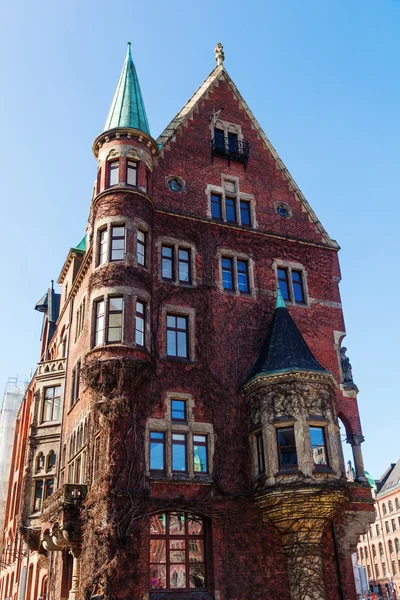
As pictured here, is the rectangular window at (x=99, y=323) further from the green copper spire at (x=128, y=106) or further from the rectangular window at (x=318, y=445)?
the rectangular window at (x=318, y=445)

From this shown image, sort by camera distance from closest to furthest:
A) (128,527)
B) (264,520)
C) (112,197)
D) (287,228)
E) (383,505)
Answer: (128,527)
(264,520)
(112,197)
(287,228)
(383,505)

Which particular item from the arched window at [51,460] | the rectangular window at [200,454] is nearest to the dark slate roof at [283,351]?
the rectangular window at [200,454]

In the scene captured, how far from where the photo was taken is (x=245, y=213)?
31.6 m

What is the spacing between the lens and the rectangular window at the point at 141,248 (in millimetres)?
26781

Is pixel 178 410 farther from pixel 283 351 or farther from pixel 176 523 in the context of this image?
pixel 283 351

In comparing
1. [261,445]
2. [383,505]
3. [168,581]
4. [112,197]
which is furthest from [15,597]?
[383,505]

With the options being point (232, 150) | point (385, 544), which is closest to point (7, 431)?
point (232, 150)

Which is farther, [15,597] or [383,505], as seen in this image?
[383,505]

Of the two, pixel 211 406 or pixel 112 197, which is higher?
pixel 112 197

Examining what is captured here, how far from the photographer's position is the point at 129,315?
24.9 metres

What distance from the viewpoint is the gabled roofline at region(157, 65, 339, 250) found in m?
32.0

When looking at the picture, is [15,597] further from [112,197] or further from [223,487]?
[112,197]

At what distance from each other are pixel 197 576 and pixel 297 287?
14628 mm

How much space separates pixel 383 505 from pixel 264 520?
68435mm
